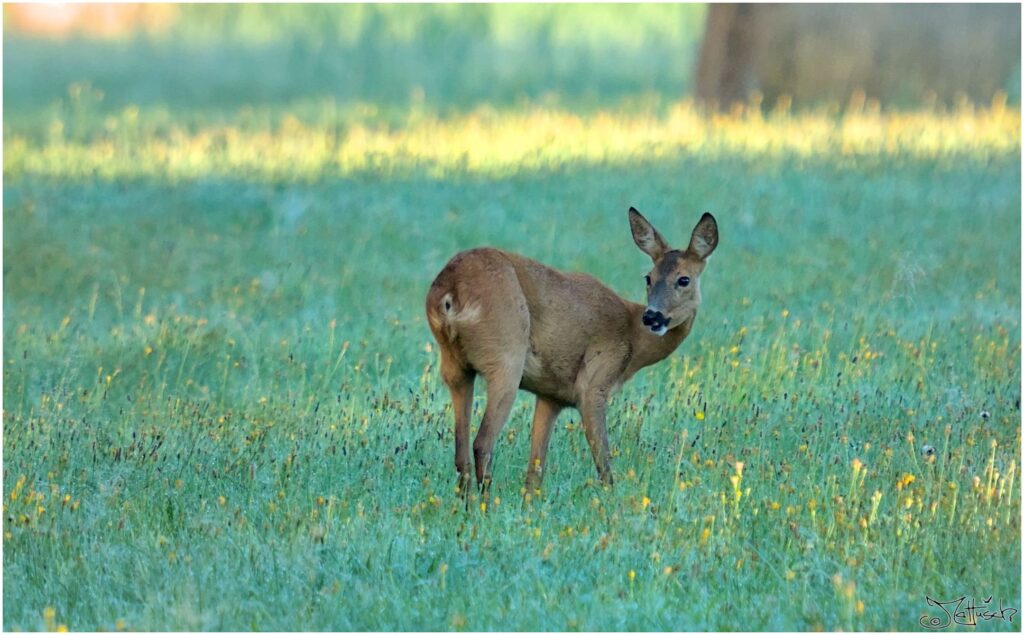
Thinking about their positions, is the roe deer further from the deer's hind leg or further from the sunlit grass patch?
the sunlit grass patch

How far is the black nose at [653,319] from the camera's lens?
7457 mm

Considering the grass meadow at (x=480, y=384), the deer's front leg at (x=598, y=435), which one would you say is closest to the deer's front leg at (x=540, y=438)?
the grass meadow at (x=480, y=384)

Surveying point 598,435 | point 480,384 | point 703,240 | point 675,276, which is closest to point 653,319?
point 675,276

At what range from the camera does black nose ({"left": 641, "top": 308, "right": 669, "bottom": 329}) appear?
294 inches

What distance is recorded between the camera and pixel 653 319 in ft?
24.5

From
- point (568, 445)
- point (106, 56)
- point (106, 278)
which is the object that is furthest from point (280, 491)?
point (106, 56)

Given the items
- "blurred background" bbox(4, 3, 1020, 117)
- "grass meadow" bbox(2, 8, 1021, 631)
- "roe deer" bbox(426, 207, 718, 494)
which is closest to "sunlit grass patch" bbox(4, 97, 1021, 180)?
"grass meadow" bbox(2, 8, 1021, 631)

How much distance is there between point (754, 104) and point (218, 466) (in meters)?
12.6

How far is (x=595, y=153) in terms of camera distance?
52.0 feet

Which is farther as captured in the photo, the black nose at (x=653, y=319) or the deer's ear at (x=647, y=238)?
the deer's ear at (x=647, y=238)

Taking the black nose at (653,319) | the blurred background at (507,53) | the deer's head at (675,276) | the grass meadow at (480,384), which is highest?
the blurred background at (507,53)

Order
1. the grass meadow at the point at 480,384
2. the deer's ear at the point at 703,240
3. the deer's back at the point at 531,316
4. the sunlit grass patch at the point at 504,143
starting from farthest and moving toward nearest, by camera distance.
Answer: the sunlit grass patch at the point at 504,143, the deer's ear at the point at 703,240, the deer's back at the point at 531,316, the grass meadow at the point at 480,384

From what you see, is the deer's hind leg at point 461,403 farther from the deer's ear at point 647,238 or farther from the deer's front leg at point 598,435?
the deer's ear at point 647,238

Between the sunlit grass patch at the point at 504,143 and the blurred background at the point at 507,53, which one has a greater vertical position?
the blurred background at the point at 507,53
